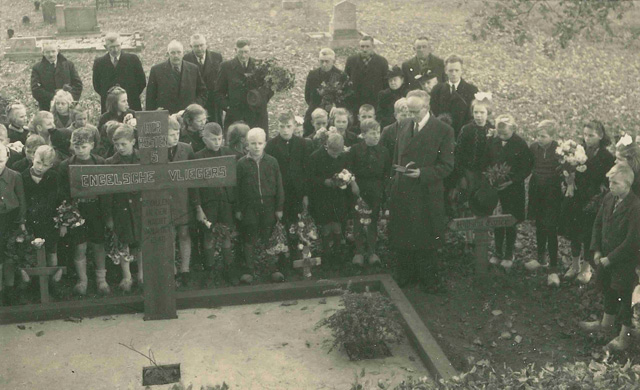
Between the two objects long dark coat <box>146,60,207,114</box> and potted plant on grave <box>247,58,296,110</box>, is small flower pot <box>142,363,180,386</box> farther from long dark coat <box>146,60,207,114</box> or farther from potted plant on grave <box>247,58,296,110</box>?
long dark coat <box>146,60,207,114</box>

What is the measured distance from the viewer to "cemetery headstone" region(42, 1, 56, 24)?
981 inches

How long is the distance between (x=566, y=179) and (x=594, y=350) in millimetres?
2108

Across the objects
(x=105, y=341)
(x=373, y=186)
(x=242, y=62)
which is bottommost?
(x=105, y=341)

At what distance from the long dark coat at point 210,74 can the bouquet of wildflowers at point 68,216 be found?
386 cm

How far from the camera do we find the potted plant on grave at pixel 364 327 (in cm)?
745

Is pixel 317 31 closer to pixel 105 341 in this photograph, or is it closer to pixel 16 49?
pixel 16 49

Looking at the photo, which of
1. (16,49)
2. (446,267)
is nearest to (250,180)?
(446,267)

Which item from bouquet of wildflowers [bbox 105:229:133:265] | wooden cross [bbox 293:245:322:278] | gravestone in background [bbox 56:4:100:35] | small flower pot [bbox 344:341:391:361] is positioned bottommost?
small flower pot [bbox 344:341:391:361]

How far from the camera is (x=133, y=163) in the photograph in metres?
8.62

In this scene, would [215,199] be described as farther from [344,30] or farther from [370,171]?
[344,30]

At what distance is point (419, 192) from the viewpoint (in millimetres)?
9023

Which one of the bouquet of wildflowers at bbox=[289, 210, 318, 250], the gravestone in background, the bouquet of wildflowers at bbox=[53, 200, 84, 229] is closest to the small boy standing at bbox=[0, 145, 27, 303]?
the bouquet of wildflowers at bbox=[53, 200, 84, 229]

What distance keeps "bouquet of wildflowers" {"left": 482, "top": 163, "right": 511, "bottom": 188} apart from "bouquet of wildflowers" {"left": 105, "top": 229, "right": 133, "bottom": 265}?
159 inches

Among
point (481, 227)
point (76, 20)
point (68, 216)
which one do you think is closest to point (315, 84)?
point (481, 227)
